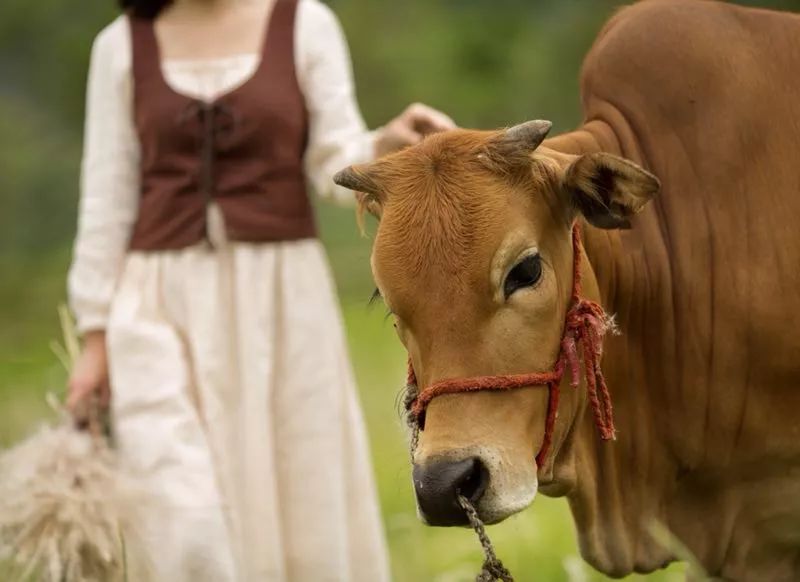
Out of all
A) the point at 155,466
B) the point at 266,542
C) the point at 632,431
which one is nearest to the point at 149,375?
the point at 155,466

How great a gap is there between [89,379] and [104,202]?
1.49ft

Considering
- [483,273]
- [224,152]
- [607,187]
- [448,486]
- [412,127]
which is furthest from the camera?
[224,152]

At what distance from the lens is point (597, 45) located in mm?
3672

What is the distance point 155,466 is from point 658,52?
1515mm

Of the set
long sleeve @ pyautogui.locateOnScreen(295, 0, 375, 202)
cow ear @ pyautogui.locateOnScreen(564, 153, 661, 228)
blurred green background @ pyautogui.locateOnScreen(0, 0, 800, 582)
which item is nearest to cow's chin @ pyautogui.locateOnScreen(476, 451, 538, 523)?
cow ear @ pyautogui.locateOnScreen(564, 153, 661, 228)

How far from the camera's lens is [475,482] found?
281 centimetres

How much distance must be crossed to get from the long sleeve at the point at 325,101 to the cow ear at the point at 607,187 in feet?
3.43

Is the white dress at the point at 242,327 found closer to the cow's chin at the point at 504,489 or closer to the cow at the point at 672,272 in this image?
the cow at the point at 672,272

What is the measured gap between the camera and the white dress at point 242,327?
154 inches

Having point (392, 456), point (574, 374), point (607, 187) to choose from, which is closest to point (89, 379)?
point (574, 374)

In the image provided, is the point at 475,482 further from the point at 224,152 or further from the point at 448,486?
the point at 224,152

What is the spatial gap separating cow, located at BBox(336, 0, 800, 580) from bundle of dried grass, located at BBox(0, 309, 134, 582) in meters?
0.89

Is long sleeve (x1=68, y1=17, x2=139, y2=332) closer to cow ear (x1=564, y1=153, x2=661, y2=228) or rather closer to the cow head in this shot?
the cow head

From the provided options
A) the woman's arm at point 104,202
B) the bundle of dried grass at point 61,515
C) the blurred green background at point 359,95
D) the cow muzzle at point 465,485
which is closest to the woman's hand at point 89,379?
the woman's arm at point 104,202
